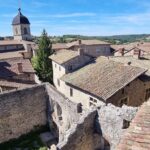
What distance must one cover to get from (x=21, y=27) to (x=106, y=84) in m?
51.1

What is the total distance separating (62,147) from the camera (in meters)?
11.9

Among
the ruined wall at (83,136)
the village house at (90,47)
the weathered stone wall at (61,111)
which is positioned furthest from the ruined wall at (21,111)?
the village house at (90,47)

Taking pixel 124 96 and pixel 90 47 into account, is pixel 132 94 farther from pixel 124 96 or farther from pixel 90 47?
pixel 90 47

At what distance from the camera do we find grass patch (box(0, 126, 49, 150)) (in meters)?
19.0

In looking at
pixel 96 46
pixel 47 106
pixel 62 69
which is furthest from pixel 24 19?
pixel 47 106

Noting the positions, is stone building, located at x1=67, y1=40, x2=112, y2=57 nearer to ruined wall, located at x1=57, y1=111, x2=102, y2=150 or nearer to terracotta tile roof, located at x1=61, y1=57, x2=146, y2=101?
terracotta tile roof, located at x1=61, y1=57, x2=146, y2=101

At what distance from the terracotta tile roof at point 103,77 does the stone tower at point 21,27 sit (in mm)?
44748

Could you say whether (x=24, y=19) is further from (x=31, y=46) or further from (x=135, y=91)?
(x=135, y=91)

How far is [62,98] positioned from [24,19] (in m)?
52.4

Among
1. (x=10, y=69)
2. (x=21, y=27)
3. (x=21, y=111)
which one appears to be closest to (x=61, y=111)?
(x=21, y=111)

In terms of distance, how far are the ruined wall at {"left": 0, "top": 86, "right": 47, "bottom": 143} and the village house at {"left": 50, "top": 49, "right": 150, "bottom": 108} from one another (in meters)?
3.90

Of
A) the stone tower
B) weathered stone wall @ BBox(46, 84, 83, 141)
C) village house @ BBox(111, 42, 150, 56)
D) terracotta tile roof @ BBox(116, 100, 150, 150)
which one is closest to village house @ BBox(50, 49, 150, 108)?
weathered stone wall @ BBox(46, 84, 83, 141)

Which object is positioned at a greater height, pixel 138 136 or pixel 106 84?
pixel 138 136

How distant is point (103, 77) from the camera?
20453 mm
